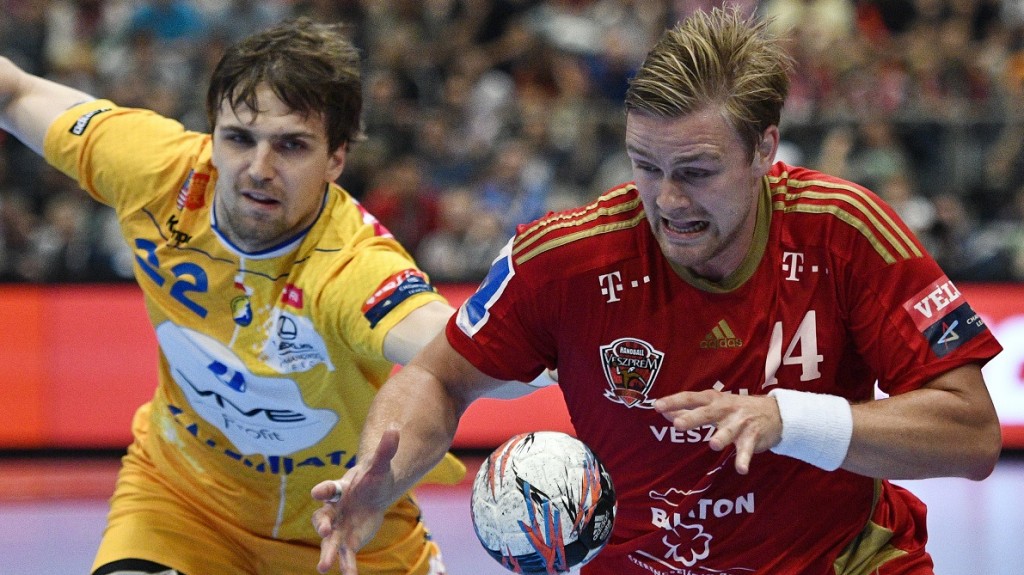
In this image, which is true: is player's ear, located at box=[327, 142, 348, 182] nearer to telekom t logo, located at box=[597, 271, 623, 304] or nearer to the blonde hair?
telekom t logo, located at box=[597, 271, 623, 304]

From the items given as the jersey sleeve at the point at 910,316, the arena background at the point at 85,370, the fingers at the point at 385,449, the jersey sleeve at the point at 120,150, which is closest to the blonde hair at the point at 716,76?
the jersey sleeve at the point at 910,316

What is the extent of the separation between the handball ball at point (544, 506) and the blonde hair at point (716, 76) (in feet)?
2.98

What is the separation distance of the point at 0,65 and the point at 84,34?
7926 millimetres

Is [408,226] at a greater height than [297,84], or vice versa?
[297,84]

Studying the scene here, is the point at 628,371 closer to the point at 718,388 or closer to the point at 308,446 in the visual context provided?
the point at 718,388

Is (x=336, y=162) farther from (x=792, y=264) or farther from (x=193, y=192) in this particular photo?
(x=792, y=264)

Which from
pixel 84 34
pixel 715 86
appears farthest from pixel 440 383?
pixel 84 34

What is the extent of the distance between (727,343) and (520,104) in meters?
8.57

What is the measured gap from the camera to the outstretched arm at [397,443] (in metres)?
3.26

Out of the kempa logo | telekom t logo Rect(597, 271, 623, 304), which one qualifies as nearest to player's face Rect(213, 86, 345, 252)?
telekom t logo Rect(597, 271, 623, 304)

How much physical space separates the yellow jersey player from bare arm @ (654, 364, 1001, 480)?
4.77ft

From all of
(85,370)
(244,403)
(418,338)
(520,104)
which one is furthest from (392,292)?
(520,104)

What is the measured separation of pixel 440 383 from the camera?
370 cm

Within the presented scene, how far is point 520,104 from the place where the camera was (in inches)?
469
